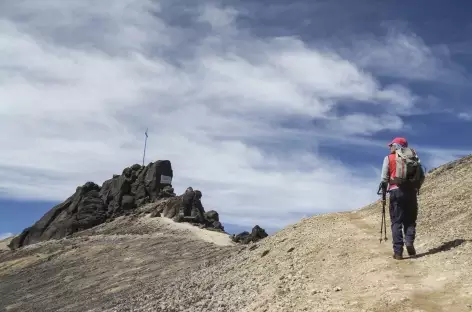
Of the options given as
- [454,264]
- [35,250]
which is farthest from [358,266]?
[35,250]

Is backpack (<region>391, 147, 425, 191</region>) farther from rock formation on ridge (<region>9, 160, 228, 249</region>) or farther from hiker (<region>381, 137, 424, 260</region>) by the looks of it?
rock formation on ridge (<region>9, 160, 228, 249</region>)

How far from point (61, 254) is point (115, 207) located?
956 inches

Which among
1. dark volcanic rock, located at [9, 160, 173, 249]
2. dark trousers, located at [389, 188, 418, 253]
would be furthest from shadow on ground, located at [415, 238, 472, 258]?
dark volcanic rock, located at [9, 160, 173, 249]

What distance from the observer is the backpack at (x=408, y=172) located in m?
13.1

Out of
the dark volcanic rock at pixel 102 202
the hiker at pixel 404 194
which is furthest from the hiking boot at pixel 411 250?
the dark volcanic rock at pixel 102 202

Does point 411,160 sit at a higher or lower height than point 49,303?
higher

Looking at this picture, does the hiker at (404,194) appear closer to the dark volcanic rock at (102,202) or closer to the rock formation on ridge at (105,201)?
the rock formation on ridge at (105,201)

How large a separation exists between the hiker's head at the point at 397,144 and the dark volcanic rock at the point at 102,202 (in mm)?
54248

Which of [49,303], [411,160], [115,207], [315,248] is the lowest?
[49,303]

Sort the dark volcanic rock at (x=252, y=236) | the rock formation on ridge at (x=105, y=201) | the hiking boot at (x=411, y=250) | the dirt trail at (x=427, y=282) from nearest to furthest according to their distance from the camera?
the dirt trail at (x=427, y=282) < the hiking boot at (x=411, y=250) < the dark volcanic rock at (x=252, y=236) < the rock formation on ridge at (x=105, y=201)

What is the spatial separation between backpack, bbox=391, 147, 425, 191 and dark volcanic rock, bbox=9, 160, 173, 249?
5461 centimetres

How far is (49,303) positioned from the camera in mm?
28297

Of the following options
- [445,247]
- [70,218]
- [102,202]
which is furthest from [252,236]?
[70,218]

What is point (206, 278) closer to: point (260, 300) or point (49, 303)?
point (260, 300)
